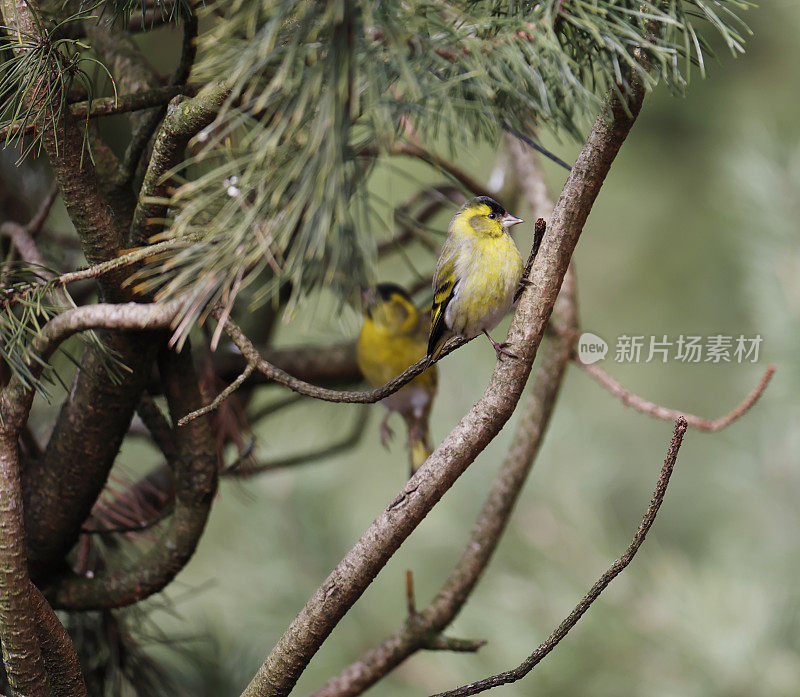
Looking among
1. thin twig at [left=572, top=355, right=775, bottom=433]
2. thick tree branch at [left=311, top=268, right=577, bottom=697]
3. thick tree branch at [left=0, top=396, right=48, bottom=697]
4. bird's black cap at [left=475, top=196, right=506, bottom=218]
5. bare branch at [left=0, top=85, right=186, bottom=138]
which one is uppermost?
bare branch at [left=0, top=85, right=186, bottom=138]

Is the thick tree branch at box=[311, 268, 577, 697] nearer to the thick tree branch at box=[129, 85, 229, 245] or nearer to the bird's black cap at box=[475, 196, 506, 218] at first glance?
the bird's black cap at box=[475, 196, 506, 218]

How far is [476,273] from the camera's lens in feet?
2.47

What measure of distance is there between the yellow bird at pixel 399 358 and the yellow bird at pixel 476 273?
0.35m

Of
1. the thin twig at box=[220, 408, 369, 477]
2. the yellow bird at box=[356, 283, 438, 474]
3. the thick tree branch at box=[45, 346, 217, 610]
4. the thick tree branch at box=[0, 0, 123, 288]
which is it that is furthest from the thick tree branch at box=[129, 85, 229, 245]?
the yellow bird at box=[356, 283, 438, 474]

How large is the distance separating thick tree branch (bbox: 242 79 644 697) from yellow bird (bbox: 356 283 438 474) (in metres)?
0.61

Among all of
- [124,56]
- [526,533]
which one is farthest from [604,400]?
[124,56]

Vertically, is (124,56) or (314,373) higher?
(124,56)

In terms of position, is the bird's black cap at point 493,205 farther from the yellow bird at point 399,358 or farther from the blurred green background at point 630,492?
the yellow bird at point 399,358

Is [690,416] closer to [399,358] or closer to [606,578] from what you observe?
[606,578]

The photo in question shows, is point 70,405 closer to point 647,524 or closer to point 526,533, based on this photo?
point 647,524

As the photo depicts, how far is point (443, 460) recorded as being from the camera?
1.71 feet

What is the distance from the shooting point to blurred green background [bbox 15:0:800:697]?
1.24 m

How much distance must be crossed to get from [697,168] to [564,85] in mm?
1857

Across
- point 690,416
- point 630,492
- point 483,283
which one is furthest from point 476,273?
point 630,492
